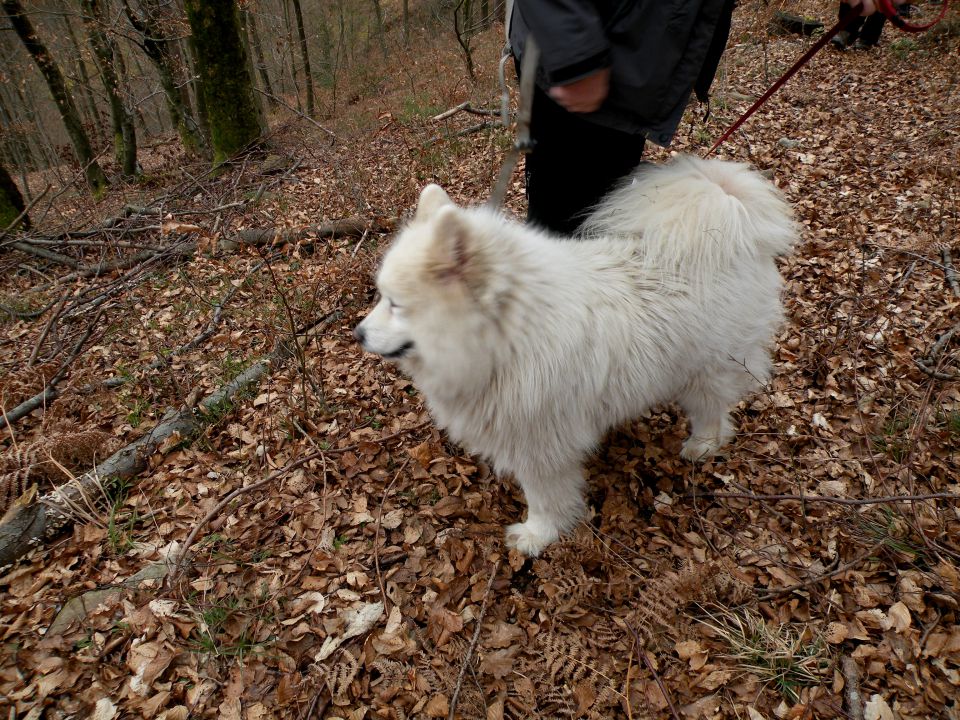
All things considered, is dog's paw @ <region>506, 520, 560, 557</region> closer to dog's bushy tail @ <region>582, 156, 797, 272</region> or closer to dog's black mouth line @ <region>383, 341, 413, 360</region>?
dog's black mouth line @ <region>383, 341, 413, 360</region>

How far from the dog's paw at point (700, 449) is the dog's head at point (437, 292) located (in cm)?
165

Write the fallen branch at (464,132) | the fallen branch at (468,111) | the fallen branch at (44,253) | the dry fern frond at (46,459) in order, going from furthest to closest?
the fallen branch at (468,111)
the fallen branch at (464,132)
the fallen branch at (44,253)
the dry fern frond at (46,459)

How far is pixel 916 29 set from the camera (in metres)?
2.12

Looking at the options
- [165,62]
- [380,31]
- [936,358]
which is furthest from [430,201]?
[380,31]

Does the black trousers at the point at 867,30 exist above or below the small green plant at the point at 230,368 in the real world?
above

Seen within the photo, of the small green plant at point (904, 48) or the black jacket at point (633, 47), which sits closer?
the black jacket at point (633, 47)

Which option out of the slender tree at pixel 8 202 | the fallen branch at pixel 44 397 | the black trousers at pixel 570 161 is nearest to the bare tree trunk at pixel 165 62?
the slender tree at pixel 8 202

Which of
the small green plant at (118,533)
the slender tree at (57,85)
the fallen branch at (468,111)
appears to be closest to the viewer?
the small green plant at (118,533)

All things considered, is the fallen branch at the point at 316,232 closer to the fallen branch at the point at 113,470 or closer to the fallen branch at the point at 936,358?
the fallen branch at the point at 113,470

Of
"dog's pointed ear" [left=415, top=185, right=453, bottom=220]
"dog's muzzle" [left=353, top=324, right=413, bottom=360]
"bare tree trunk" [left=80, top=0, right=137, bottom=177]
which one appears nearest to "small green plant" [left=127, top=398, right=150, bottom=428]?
"dog's muzzle" [left=353, top=324, right=413, bottom=360]

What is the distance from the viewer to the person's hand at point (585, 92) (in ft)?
5.69

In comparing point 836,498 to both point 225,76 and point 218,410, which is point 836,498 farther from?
Result: point 225,76

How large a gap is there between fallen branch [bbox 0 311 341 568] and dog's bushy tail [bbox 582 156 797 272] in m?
2.49

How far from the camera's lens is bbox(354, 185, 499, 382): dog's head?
1.61 metres
